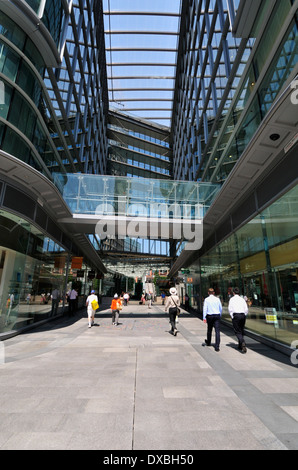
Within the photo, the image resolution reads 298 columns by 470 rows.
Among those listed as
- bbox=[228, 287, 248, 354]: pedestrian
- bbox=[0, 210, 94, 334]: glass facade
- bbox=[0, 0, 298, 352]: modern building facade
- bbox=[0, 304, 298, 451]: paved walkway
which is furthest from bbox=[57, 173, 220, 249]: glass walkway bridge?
bbox=[0, 304, 298, 451]: paved walkway

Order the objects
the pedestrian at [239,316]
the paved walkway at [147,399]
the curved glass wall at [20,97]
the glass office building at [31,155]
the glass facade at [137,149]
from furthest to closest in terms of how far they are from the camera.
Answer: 1. the glass facade at [137,149]
2. the glass office building at [31,155]
3. the curved glass wall at [20,97]
4. the pedestrian at [239,316]
5. the paved walkway at [147,399]

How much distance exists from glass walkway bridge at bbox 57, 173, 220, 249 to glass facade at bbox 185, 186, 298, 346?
3045 mm

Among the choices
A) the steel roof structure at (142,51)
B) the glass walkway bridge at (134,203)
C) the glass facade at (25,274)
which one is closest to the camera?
the glass facade at (25,274)

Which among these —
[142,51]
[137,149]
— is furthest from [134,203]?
[137,149]

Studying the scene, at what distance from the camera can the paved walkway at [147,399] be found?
2959mm

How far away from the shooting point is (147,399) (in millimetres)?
4098

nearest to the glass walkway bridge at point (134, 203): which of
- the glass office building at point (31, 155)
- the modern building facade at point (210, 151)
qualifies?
the modern building facade at point (210, 151)

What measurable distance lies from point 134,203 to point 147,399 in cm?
1158

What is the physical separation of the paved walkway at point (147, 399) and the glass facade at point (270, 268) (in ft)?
4.09

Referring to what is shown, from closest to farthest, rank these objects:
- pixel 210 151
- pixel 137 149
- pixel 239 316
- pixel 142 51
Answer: pixel 239 316 → pixel 210 151 → pixel 142 51 → pixel 137 149

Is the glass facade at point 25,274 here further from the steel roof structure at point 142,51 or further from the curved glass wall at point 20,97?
the steel roof structure at point 142,51

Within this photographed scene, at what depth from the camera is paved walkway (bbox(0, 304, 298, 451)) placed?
2959 mm

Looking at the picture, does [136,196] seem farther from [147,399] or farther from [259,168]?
[147,399]
